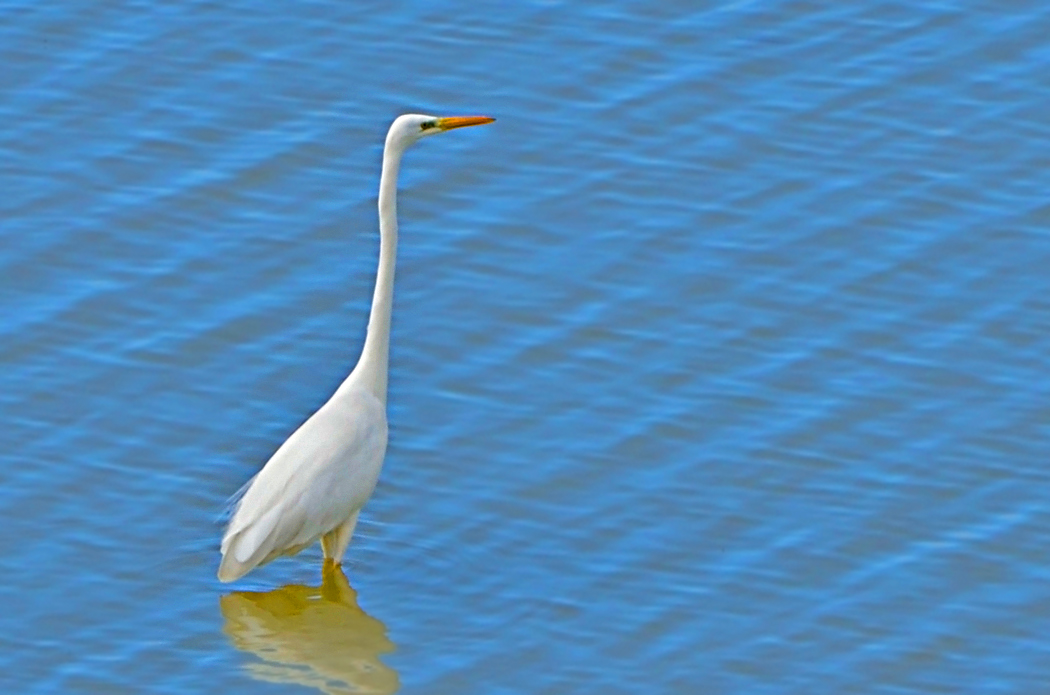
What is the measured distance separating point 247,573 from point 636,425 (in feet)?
6.63

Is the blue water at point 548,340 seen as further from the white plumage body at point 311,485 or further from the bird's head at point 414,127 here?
the bird's head at point 414,127

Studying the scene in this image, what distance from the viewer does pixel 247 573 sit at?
933 cm

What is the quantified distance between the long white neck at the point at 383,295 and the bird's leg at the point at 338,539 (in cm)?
56

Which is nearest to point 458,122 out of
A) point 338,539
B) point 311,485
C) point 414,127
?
point 414,127

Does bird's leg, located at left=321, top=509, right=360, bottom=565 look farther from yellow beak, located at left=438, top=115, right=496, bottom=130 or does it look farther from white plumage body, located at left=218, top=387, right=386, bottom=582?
yellow beak, located at left=438, top=115, right=496, bottom=130

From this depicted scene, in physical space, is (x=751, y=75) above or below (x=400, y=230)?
above

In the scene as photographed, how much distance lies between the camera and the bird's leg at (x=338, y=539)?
30.9 ft

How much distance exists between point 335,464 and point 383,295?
0.74 m

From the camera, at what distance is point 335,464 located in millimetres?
9289

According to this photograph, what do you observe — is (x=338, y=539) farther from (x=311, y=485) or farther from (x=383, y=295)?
(x=383, y=295)

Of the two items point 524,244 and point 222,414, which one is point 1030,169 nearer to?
point 524,244

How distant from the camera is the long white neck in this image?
933 cm

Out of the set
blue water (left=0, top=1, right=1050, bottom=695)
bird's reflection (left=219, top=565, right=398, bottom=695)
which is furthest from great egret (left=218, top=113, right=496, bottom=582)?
blue water (left=0, top=1, right=1050, bottom=695)

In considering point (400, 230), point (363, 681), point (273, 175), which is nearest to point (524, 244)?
point (400, 230)
